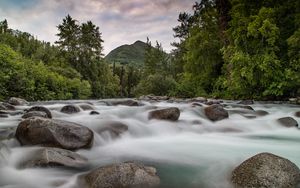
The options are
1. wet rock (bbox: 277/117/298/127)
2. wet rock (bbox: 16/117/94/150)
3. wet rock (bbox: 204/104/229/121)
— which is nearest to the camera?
wet rock (bbox: 16/117/94/150)

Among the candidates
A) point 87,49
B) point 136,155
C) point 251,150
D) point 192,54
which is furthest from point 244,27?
point 87,49

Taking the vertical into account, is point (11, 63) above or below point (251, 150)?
above

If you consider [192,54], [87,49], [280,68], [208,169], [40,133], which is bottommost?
[208,169]

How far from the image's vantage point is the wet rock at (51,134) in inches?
196

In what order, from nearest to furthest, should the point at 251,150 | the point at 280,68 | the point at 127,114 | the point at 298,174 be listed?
1. the point at 298,174
2. the point at 251,150
3. the point at 127,114
4. the point at 280,68

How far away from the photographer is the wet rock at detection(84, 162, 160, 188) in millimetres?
3545

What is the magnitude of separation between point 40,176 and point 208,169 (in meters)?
2.49

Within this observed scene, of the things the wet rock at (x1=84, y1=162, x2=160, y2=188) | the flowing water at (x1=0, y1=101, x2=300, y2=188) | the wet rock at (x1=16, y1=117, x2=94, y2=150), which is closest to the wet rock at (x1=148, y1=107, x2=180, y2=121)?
the flowing water at (x1=0, y1=101, x2=300, y2=188)

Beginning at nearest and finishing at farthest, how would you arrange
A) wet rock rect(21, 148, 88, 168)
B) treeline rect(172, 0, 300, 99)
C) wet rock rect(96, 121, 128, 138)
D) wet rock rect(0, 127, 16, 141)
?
wet rock rect(21, 148, 88, 168) → wet rock rect(0, 127, 16, 141) → wet rock rect(96, 121, 128, 138) → treeline rect(172, 0, 300, 99)

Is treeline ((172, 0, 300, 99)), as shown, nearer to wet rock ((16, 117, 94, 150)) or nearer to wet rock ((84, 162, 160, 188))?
wet rock ((16, 117, 94, 150))

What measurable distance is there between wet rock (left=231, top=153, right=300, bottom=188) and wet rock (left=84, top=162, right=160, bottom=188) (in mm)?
1078

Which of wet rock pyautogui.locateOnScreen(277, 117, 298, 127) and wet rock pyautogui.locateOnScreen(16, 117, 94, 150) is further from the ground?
wet rock pyautogui.locateOnScreen(16, 117, 94, 150)

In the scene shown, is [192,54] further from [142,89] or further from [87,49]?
[87,49]

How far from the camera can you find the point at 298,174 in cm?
369
